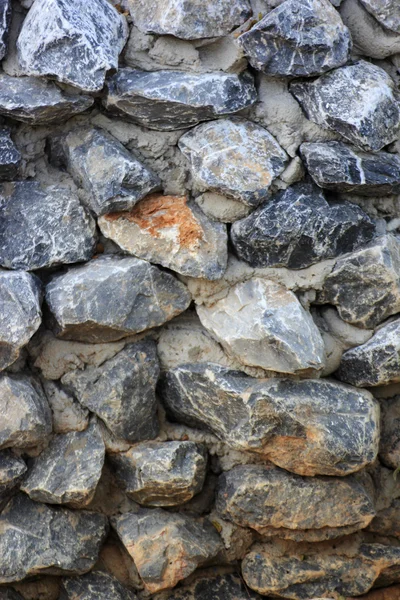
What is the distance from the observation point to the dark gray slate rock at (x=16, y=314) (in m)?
2.57

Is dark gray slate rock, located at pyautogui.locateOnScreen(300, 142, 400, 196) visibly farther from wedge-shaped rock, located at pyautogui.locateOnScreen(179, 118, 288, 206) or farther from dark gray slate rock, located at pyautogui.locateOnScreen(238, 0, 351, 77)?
dark gray slate rock, located at pyautogui.locateOnScreen(238, 0, 351, 77)

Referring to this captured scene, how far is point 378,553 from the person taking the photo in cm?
288

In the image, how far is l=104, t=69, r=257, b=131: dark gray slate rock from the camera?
2.62m

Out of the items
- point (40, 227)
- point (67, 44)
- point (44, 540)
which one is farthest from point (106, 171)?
point (44, 540)

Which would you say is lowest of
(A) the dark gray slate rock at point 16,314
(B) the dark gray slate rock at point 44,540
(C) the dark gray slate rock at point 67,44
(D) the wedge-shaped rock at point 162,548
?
(D) the wedge-shaped rock at point 162,548

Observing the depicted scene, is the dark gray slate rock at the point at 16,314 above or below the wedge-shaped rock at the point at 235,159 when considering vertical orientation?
below

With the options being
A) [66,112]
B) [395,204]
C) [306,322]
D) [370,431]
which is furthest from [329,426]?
[66,112]

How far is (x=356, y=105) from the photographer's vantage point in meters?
2.59

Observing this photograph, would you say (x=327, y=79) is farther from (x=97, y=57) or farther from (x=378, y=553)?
(x=378, y=553)

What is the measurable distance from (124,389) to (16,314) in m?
0.43

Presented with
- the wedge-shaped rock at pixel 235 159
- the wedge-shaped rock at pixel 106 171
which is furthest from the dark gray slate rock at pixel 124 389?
the wedge-shaped rock at pixel 235 159

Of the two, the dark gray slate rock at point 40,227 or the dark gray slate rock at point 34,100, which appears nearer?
the dark gray slate rock at point 34,100

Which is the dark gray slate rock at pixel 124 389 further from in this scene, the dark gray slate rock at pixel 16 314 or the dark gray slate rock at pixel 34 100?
the dark gray slate rock at pixel 34 100

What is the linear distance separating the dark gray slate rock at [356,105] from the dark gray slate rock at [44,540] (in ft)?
4.94
